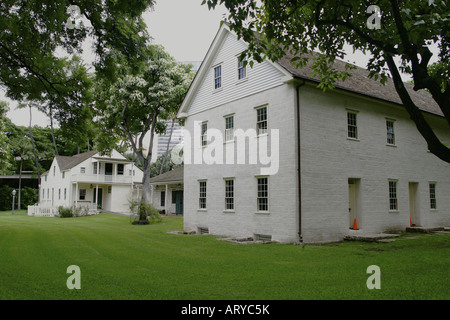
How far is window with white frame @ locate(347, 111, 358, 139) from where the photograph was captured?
16.2 m

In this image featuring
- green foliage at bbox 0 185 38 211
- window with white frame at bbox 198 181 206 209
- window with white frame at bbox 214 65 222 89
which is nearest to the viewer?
window with white frame at bbox 214 65 222 89

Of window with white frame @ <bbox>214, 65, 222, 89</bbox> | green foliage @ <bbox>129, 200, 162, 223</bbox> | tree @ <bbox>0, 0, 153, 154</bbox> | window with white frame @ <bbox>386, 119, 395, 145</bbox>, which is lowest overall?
green foliage @ <bbox>129, 200, 162, 223</bbox>

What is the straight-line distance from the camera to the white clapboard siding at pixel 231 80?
51.6ft

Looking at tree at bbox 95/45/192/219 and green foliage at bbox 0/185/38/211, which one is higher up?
tree at bbox 95/45/192/219

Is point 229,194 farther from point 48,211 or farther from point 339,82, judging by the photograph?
point 48,211

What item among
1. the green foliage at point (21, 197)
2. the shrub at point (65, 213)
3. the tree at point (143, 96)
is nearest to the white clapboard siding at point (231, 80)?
the tree at point (143, 96)

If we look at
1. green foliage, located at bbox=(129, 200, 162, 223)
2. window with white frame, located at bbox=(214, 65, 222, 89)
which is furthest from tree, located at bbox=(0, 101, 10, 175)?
window with white frame, located at bbox=(214, 65, 222, 89)

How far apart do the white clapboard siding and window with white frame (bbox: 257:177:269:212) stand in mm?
4181

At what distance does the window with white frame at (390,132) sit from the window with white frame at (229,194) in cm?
833

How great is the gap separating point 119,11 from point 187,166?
36.6 feet

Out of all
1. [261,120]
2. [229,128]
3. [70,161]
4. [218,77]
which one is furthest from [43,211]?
[261,120]

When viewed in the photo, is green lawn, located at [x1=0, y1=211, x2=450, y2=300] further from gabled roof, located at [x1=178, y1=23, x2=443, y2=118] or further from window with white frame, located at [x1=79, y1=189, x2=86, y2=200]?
window with white frame, located at [x1=79, y1=189, x2=86, y2=200]

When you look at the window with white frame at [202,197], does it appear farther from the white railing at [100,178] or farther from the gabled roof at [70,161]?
the gabled roof at [70,161]
